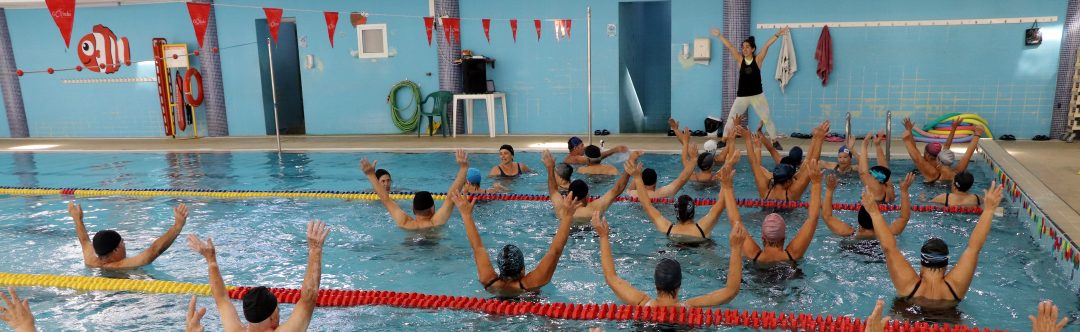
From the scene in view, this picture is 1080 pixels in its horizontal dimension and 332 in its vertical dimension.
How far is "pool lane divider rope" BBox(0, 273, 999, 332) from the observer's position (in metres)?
3.76

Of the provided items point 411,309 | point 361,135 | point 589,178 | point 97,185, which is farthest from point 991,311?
point 361,135

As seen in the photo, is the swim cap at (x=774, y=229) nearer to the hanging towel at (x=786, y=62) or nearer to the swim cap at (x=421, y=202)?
the swim cap at (x=421, y=202)

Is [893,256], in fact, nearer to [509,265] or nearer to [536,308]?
[536,308]

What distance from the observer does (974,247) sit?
3.68 meters

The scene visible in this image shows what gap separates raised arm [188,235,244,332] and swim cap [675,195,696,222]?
311 cm

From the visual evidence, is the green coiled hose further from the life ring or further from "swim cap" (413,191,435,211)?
"swim cap" (413,191,435,211)

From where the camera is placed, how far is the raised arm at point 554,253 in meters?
3.65

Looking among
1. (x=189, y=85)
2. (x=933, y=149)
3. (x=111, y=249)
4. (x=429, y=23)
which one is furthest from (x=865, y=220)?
(x=189, y=85)

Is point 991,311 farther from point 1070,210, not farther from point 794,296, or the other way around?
point 1070,210

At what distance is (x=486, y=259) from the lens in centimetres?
425

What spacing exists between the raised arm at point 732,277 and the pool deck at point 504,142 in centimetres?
375

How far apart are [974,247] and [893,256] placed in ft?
1.22

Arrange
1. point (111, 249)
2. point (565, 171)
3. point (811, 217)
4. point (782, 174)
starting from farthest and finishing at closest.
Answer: point (565, 171) < point (782, 174) < point (111, 249) < point (811, 217)

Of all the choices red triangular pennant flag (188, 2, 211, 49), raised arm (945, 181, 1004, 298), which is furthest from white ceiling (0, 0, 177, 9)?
raised arm (945, 181, 1004, 298)
